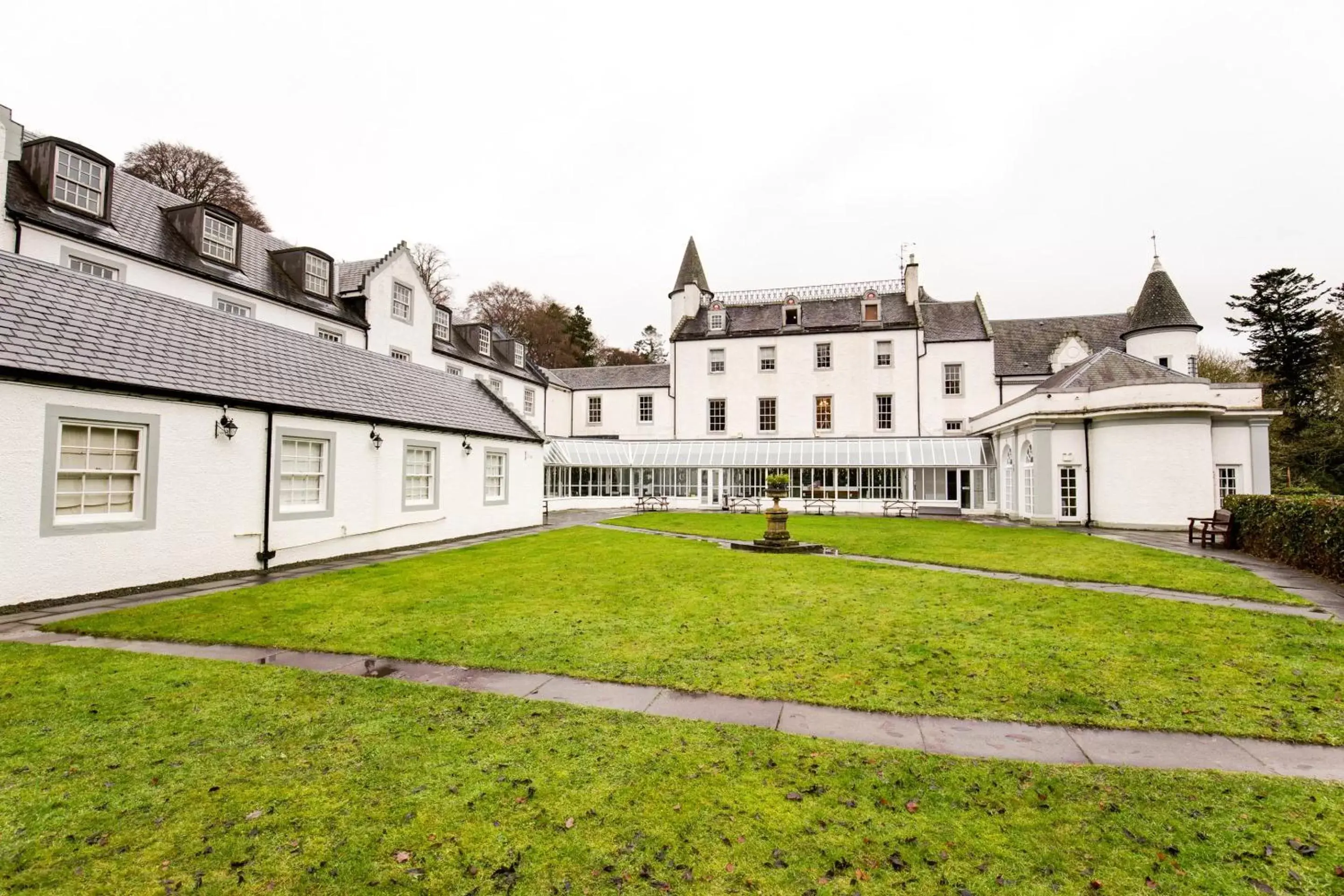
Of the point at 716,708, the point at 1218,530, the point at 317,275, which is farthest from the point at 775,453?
the point at 716,708

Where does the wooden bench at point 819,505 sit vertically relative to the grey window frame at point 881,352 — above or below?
below

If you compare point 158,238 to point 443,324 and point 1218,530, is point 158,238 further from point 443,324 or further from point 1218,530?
point 1218,530

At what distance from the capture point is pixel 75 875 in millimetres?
2389

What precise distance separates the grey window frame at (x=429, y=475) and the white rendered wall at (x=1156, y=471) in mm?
19053

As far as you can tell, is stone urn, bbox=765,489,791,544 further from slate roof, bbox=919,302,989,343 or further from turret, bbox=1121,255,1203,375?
turret, bbox=1121,255,1203,375

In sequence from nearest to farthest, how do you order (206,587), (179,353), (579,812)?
(579,812)
(206,587)
(179,353)

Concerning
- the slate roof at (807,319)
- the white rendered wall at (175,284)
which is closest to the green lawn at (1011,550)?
the white rendered wall at (175,284)

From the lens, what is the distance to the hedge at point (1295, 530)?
31.5 ft

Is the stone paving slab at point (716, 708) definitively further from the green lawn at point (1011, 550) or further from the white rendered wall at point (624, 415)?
the white rendered wall at point (624, 415)

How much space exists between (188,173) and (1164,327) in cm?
4220

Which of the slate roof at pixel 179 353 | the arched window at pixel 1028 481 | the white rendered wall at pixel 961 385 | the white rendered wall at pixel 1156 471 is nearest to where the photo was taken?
the slate roof at pixel 179 353

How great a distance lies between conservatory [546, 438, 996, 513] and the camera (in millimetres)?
24797

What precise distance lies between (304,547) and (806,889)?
11.0 meters

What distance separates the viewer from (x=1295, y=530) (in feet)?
35.7
